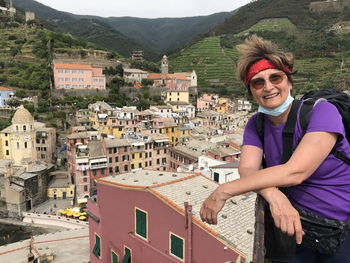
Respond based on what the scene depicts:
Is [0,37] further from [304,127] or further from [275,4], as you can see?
[275,4]

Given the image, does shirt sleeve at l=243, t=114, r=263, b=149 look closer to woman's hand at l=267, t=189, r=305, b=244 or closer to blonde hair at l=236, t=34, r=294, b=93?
blonde hair at l=236, t=34, r=294, b=93

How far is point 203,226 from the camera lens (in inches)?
326

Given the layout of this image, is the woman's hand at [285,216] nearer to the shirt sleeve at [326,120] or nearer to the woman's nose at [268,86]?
the shirt sleeve at [326,120]

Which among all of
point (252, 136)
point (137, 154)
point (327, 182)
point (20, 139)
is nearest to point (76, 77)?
point (20, 139)

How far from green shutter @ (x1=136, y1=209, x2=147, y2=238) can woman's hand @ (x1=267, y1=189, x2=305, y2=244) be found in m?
8.44

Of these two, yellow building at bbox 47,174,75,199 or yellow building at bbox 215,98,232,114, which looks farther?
yellow building at bbox 215,98,232,114

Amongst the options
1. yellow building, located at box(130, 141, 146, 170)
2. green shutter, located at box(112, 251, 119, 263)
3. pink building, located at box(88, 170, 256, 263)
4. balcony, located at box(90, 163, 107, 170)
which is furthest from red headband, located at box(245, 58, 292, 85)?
yellow building, located at box(130, 141, 146, 170)

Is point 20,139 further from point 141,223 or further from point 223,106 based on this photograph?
point 223,106

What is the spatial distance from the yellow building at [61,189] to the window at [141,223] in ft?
86.4

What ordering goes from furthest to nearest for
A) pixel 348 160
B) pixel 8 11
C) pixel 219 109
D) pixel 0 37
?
1. pixel 8 11
2. pixel 0 37
3. pixel 219 109
4. pixel 348 160

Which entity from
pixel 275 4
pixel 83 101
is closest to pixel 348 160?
pixel 83 101

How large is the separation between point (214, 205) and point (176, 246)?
7.18 meters

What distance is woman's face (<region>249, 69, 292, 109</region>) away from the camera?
8.02 ft

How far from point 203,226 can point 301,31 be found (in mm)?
113620
